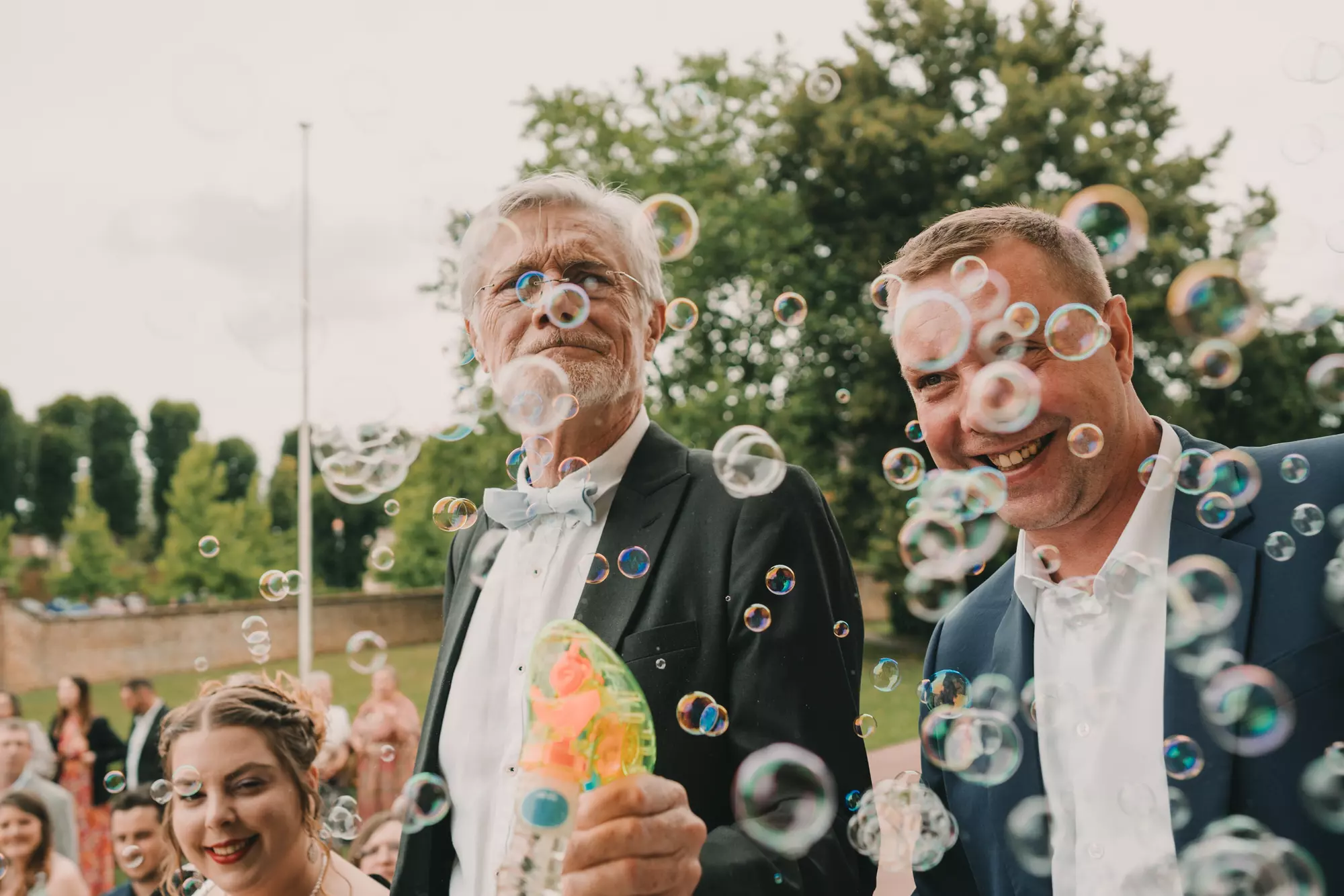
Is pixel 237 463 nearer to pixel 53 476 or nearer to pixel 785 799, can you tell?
pixel 53 476

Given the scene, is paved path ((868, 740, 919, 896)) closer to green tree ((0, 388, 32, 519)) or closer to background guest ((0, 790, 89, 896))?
background guest ((0, 790, 89, 896))

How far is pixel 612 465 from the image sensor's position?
8.58 ft

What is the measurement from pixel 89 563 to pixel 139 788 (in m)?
37.5

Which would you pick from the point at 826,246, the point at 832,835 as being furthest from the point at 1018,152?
the point at 832,835

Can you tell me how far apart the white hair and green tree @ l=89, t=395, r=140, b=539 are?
2059 inches

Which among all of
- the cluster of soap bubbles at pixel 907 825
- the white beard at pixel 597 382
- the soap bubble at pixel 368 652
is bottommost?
the cluster of soap bubbles at pixel 907 825

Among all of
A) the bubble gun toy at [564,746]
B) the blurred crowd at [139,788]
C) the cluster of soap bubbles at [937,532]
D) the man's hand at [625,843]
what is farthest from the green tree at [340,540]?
the man's hand at [625,843]

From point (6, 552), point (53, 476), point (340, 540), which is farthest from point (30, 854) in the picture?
point (53, 476)

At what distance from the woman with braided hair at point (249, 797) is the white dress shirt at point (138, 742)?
9.78ft

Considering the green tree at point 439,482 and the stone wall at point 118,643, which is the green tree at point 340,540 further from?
the green tree at point 439,482

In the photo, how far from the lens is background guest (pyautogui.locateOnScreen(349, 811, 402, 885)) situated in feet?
13.6

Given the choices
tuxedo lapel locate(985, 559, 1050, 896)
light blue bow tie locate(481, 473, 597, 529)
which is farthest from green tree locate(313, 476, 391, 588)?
tuxedo lapel locate(985, 559, 1050, 896)

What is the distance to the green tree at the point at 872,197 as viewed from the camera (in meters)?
16.3

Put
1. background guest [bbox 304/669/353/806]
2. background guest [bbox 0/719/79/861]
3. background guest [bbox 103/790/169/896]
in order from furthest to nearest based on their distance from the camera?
background guest [bbox 0/719/79/861]
background guest [bbox 304/669/353/806]
background guest [bbox 103/790/169/896]
